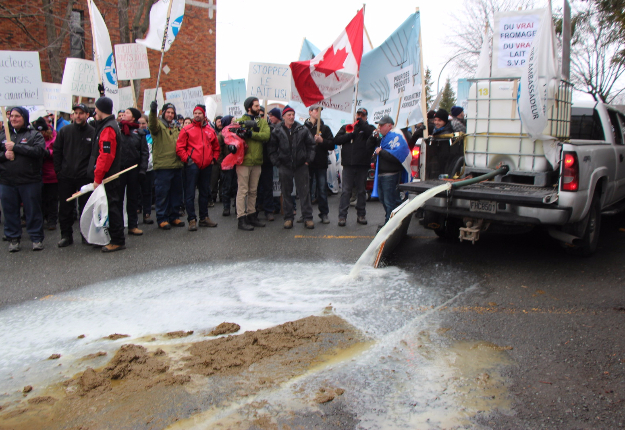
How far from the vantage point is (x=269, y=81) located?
947cm

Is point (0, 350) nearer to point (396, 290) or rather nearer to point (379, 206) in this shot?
point (396, 290)

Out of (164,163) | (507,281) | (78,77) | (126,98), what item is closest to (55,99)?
(78,77)

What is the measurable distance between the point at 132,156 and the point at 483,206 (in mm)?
5657

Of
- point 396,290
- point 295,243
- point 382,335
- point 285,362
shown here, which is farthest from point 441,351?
point 295,243

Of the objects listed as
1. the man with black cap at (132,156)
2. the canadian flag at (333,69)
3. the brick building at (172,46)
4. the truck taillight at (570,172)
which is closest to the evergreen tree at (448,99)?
the brick building at (172,46)

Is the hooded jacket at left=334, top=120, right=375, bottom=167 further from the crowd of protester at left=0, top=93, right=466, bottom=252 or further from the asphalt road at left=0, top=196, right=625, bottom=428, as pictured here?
the asphalt road at left=0, top=196, right=625, bottom=428

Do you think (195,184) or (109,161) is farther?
(195,184)

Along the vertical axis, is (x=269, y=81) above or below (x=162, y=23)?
below

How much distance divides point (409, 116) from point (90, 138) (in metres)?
4.88

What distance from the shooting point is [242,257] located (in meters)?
6.50

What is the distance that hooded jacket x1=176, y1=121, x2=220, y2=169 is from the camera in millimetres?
8414

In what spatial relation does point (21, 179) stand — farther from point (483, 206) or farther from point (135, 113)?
point (483, 206)

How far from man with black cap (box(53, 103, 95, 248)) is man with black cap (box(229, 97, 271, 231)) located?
2.37 metres

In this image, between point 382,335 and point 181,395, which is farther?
point 382,335
